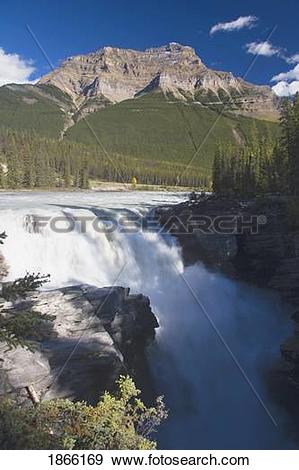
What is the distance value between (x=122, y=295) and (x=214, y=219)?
51.9 ft

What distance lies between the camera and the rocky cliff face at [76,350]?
16.5 metres

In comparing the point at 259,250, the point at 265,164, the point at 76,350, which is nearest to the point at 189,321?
the point at 259,250

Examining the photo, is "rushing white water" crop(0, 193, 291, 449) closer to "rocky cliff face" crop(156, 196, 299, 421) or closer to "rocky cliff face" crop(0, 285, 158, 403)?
"rocky cliff face" crop(156, 196, 299, 421)

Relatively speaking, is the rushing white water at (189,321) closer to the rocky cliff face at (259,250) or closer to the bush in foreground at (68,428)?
the rocky cliff face at (259,250)

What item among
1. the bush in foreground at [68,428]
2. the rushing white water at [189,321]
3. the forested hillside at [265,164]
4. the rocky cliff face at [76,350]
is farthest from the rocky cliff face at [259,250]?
the bush in foreground at [68,428]

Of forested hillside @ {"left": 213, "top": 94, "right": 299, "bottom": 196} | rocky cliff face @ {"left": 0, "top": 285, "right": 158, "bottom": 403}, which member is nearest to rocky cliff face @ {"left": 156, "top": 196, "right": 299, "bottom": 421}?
forested hillside @ {"left": 213, "top": 94, "right": 299, "bottom": 196}

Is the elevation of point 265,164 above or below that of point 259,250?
above

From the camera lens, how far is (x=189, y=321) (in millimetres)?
27594

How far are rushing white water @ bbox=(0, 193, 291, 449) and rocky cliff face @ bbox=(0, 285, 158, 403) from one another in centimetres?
290

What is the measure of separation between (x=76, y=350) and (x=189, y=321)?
10886mm

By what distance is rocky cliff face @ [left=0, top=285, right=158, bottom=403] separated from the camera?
16484 millimetres

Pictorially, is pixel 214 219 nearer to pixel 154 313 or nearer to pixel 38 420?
pixel 154 313

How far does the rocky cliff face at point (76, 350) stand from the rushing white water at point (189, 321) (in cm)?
290

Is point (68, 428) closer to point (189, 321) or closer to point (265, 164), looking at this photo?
point (189, 321)
